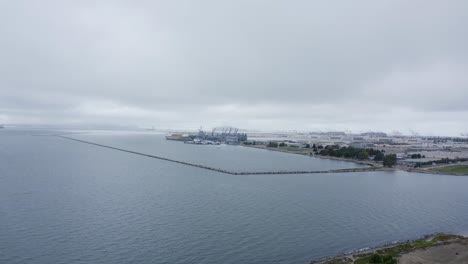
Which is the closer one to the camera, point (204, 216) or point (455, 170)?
point (204, 216)

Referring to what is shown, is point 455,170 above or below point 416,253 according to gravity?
above

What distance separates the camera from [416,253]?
20.7ft

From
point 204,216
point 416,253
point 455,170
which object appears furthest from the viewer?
point 455,170

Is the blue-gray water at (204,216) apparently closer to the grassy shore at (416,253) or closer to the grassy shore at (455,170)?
the grassy shore at (416,253)

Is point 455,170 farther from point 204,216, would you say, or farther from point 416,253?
point 204,216

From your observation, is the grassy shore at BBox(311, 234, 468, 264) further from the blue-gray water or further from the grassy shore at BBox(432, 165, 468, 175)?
the grassy shore at BBox(432, 165, 468, 175)

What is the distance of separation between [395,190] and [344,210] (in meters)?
4.76

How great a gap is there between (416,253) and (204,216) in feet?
15.9

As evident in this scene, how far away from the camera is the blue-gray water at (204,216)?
634 centimetres

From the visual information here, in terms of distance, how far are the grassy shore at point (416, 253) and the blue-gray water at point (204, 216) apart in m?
0.51

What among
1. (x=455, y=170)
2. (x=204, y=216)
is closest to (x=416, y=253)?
(x=204, y=216)

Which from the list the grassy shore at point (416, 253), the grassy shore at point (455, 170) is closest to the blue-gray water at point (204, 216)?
the grassy shore at point (416, 253)

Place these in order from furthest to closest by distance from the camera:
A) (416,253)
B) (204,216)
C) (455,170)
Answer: (455,170)
(204,216)
(416,253)

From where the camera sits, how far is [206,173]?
53.0 ft
